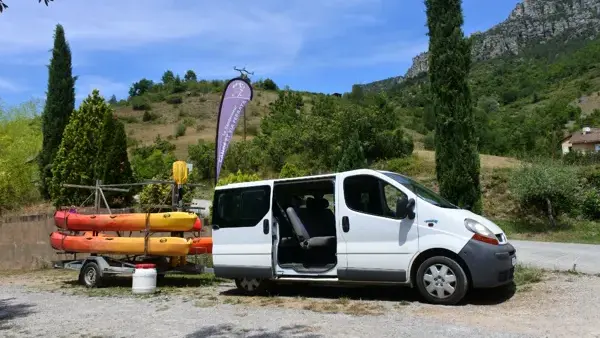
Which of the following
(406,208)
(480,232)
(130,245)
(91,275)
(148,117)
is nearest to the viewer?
(480,232)

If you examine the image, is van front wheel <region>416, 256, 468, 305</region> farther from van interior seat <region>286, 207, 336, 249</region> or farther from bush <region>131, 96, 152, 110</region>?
bush <region>131, 96, 152, 110</region>

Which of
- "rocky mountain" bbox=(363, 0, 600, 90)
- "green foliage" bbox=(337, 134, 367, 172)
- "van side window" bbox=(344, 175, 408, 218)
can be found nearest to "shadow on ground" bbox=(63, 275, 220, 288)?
"van side window" bbox=(344, 175, 408, 218)

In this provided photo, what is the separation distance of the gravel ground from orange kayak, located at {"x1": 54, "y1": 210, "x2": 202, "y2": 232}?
142 cm

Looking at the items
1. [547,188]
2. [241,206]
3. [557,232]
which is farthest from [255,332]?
[547,188]

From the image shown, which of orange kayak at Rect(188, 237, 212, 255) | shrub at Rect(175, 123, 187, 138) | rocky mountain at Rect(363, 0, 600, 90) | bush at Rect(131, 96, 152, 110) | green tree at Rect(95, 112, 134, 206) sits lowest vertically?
orange kayak at Rect(188, 237, 212, 255)

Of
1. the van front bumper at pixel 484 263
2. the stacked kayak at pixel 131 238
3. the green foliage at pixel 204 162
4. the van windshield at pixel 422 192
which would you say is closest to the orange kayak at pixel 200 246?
the stacked kayak at pixel 131 238

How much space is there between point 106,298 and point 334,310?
15.1 ft

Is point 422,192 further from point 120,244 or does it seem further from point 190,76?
point 190,76

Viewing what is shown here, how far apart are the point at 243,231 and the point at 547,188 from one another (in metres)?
12.4

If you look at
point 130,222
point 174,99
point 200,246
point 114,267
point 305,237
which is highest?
point 174,99

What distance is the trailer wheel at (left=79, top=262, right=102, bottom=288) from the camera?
1098cm

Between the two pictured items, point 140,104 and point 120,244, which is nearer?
point 120,244

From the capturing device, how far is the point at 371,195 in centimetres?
830

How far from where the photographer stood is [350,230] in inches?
325
